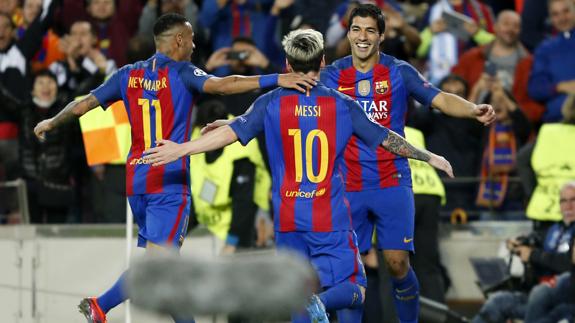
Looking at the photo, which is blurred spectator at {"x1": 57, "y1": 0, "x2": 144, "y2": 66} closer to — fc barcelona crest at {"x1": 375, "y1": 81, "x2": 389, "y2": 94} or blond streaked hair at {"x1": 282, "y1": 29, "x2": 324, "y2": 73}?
fc barcelona crest at {"x1": 375, "y1": 81, "x2": 389, "y2": 94}

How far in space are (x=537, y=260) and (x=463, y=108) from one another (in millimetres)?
2865

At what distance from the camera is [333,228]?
5.26m

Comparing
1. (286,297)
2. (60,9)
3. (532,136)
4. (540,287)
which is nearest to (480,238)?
(532,136)

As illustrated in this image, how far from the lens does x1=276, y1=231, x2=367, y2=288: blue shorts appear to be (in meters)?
5.28

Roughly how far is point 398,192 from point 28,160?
524cm

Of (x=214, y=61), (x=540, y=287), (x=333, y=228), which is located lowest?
(x=540, y=287)

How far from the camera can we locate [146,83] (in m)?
5.97

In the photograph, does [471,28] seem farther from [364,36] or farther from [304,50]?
[304,50]

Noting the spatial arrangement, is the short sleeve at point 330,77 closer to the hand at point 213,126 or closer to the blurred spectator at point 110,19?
the hand at point 213,126

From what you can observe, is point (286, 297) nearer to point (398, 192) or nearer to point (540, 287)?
A: point (398, 192)

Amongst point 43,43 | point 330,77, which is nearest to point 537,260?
point 330,77

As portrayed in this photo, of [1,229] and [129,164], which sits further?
[1,229]

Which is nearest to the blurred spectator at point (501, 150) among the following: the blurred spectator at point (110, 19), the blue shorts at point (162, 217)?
the blurred spectator at point (110, 19)

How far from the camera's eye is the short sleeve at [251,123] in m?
5.11
